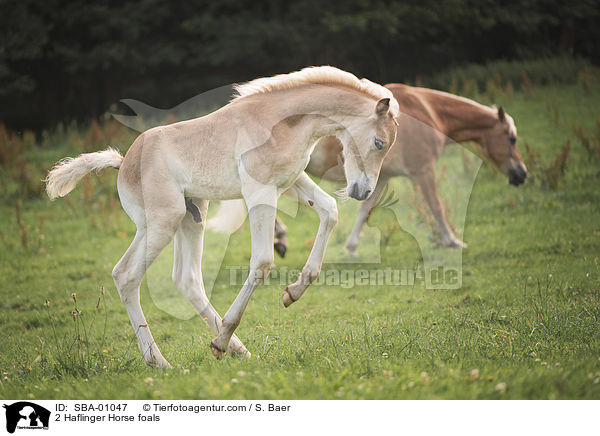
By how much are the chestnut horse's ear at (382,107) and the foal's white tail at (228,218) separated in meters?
1.93

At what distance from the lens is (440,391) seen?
11.8 ft

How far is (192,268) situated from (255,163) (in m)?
1.11

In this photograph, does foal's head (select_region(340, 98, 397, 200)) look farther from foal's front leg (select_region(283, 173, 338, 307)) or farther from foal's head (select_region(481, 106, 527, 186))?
foal's head (select_region(481, 106, 527, 186))

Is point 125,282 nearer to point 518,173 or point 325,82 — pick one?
point 325,82

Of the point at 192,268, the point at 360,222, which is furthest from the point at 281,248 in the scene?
the point at 192,268

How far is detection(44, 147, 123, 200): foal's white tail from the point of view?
5.17m

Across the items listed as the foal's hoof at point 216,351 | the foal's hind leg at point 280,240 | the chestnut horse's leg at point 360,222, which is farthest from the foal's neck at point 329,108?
the chestnut horse's leg at point 360,222

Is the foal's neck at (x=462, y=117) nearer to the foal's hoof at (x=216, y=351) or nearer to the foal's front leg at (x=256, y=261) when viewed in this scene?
the foal's front leg at (x=256, y=261)

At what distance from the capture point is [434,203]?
8.34 m

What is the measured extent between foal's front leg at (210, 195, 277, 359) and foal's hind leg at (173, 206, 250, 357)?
1.48ft

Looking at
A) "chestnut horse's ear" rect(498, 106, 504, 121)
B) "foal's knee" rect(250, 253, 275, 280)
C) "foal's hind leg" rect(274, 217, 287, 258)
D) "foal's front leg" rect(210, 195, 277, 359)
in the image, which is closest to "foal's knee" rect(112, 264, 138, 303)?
"foal's front leg" rect(210, 195, 277, 359)

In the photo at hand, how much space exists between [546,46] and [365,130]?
1805cm

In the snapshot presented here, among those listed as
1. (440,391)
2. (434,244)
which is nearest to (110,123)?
(434,244)
